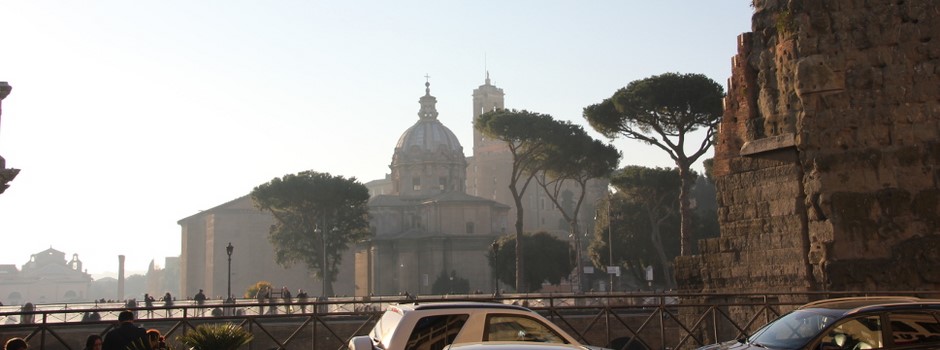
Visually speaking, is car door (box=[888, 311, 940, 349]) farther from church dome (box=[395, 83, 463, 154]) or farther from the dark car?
church dome (box=[395, 83, 463, 154])

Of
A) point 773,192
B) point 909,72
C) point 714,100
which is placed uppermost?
point 714,100

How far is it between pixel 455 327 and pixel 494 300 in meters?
4.58

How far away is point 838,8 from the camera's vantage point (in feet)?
46.5

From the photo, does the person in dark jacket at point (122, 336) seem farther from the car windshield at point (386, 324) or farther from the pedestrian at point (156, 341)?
the car windshield at point (386, 324)

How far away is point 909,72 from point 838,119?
1.07m

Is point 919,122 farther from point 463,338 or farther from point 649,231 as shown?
point 649,231

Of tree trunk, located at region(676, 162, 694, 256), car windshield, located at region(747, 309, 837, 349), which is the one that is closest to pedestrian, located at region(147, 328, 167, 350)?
car windshield, located at region(747, 309, 837, 349)

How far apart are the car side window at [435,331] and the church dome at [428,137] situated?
79143mm

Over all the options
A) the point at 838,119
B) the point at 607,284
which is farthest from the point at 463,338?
the point at 607,284

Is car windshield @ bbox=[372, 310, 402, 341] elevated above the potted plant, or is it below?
above

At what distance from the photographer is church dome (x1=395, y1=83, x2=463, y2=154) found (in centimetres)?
8888

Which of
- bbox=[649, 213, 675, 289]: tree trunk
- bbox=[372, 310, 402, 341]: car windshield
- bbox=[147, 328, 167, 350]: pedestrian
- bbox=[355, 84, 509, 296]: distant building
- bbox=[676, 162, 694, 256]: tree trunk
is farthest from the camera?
bbox=[355, 84, 509, 296]: distant building

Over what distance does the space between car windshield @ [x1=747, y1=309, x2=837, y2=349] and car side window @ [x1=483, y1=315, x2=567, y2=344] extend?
1747 mm

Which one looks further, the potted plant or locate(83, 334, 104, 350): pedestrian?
the potted plant
